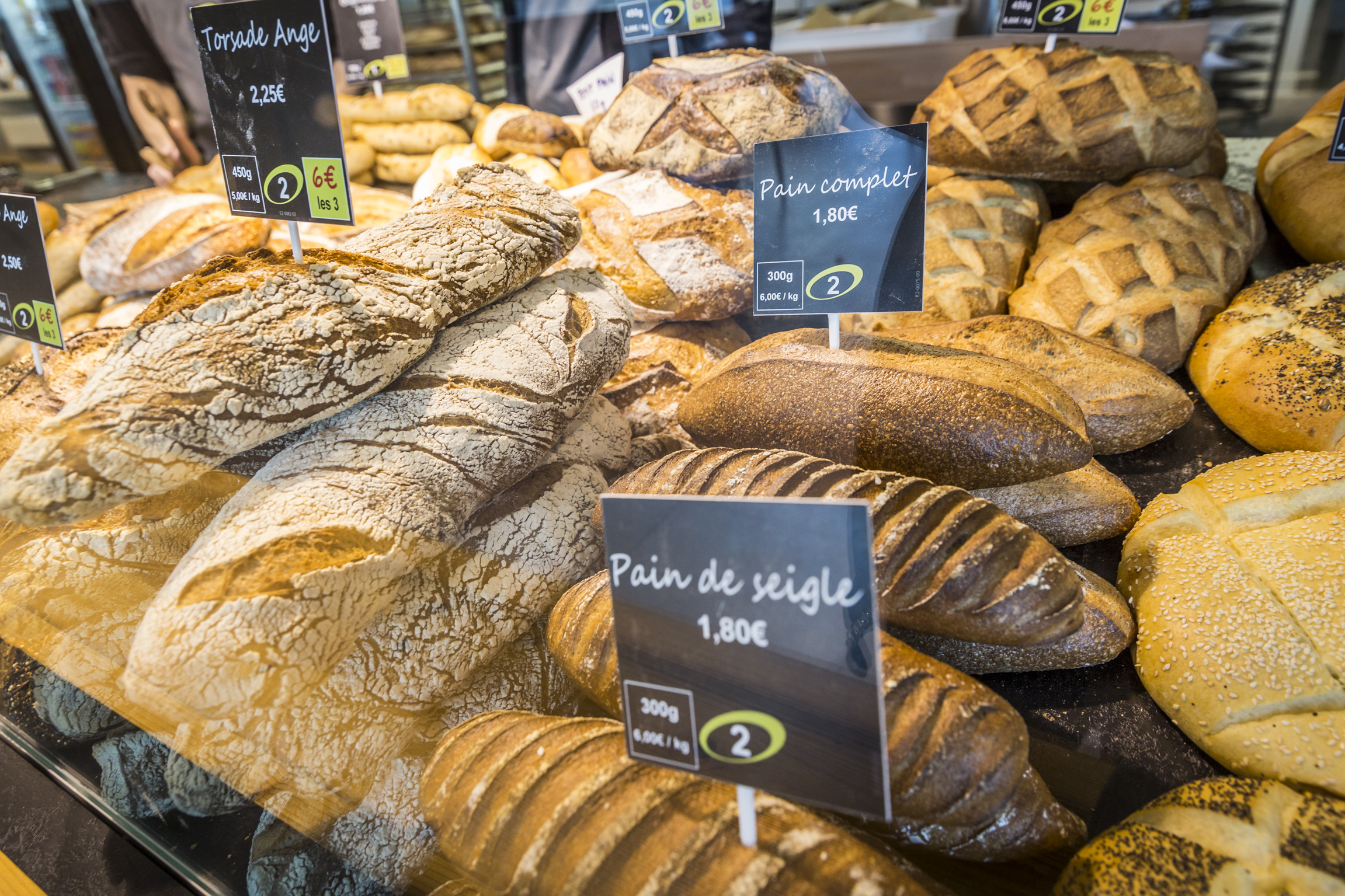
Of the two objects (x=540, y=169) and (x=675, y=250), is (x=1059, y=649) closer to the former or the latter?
(x=675, y=250)

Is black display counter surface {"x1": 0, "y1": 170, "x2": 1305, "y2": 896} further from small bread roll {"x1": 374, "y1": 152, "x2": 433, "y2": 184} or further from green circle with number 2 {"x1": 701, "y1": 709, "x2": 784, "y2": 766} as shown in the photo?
small bread roll {"x1": 374, "y1": 152, "x2": 433, "y2": 184}

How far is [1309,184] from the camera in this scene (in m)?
1.79

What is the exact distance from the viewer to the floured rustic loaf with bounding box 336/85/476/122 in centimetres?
279

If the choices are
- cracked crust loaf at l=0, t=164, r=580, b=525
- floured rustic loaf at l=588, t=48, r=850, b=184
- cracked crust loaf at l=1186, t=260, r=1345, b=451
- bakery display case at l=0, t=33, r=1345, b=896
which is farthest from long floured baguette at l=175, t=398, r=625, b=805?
cracked crust loaf at l=1186, t=260, r=1345, b=451

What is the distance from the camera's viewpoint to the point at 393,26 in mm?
2572

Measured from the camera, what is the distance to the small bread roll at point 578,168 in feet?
6.98

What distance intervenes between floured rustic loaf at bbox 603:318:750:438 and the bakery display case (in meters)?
0.01

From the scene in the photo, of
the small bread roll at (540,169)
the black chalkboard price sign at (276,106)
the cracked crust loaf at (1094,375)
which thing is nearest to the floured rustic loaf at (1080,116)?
the cracked crust loaf at (1094,375)

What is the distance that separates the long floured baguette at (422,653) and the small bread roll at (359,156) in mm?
2245

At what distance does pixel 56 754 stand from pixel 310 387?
2.68 ft

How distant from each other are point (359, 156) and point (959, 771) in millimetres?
3049

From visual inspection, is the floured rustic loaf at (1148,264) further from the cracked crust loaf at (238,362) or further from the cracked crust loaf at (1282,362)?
the cracked crust loaf at (238,362)

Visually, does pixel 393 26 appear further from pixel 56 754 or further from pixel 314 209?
pixel 56 754

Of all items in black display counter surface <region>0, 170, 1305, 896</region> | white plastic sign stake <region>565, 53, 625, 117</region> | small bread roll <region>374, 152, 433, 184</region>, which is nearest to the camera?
black display counter surface <region>0, 170, 1305, 896</region>
